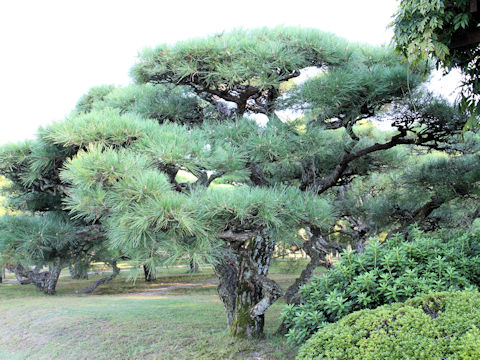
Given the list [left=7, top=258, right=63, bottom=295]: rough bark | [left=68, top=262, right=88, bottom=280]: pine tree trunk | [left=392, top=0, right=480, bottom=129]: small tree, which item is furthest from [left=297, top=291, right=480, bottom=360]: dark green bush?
[left=7, top=258, right=63, bottom=295]: rough bark

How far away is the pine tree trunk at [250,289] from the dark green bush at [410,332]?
65.7 inches

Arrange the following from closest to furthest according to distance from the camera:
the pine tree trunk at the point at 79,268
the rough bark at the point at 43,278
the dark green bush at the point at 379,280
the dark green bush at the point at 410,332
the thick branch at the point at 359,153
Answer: the dark green bush at the point at 410,332 → the dark green bush at the point at 379,280 → the thick branch at the point at 359,153 → the pine tree trunk at the point at 79,268 → the rough bark at the point at 43,278

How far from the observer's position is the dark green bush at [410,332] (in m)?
1.53

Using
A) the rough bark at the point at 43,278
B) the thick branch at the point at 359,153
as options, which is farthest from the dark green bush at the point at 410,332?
the rough bark at the point at 43,278

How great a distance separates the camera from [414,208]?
5.57m

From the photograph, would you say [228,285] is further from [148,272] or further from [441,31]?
[441,31]

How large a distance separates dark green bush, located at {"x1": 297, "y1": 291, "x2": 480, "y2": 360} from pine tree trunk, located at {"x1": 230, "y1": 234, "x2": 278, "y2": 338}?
5.47 ft

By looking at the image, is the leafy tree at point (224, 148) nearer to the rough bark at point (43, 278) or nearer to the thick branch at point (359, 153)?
the thick branch at point (359, 153)

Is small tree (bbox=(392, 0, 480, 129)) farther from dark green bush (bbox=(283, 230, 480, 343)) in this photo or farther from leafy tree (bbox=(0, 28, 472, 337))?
dark green bush (bbox=(283, 230, 480, 343))

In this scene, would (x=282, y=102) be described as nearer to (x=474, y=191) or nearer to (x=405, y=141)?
(x=405, y=141)

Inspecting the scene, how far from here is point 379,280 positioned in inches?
80.6

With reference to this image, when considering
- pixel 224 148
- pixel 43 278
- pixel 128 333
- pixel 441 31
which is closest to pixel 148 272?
pixel 224 148

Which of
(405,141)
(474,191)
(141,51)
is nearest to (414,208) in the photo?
(474,191)

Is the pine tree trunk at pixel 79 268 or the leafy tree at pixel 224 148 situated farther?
the pine tree trunk at pixel 79 268
